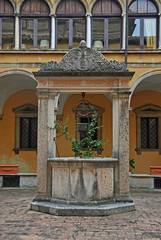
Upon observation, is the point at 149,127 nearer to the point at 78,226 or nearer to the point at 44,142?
the point at 44,142

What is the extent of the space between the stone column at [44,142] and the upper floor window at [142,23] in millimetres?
6927

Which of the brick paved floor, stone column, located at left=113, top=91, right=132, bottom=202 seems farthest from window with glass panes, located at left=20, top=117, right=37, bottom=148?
stone column, located at left=113, top=91, right=132, bottom=202

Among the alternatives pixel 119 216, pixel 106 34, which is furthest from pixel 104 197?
pixel 106 34

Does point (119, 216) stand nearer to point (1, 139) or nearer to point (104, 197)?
point (104, 197)

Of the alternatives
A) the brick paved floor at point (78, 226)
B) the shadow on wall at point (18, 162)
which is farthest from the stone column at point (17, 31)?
the brick paved floor at point (78, 226)

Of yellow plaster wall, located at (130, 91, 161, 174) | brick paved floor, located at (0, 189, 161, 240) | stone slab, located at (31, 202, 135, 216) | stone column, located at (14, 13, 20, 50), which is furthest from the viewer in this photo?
yellow plaster wall, located at (130, 91, 161, 174)

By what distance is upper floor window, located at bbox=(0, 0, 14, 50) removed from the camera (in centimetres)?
1371

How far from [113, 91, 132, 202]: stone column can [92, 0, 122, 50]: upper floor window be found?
634 cm

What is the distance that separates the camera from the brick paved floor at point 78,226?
560 centimetres

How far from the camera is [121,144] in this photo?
7789 millimetres

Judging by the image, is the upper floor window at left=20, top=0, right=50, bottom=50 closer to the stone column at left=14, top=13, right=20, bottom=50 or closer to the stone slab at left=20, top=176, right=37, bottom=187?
the stone column at left=14, top=13, right=20, bottom=50

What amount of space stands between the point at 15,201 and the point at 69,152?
6.60 meters

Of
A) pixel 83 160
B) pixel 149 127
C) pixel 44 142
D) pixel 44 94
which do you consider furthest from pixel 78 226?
pixel 149 127

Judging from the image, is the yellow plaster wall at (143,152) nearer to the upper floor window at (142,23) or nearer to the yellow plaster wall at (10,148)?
the upper floor window at (142,23)
